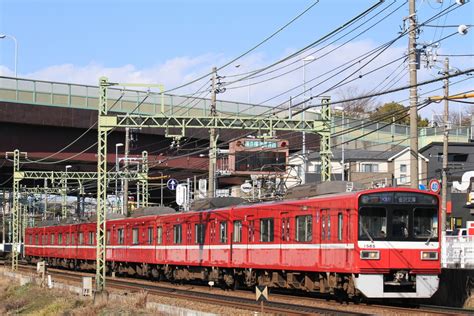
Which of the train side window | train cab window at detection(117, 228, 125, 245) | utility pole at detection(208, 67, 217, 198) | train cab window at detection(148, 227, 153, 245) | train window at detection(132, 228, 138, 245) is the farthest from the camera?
train cab window at detection(117, 228, 125, 245)

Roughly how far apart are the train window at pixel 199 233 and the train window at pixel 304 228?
7842 mm

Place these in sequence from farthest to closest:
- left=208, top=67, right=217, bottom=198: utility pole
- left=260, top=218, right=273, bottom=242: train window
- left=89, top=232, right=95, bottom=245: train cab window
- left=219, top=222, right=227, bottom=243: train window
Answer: left=89, top=232, right=95, bottom=245: train cab window, left=208, top=67, right=217, bottom=198: utility pole, left=219, top=222, right=227, bottom=243: train window, left=260, top=218, right=273, bottom=242: train window

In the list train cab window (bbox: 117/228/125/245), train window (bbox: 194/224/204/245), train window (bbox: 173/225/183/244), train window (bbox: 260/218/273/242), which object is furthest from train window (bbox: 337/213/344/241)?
train cab window (bbox: 117/228/125/245)

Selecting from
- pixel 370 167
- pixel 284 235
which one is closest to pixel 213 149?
pixel 284 235

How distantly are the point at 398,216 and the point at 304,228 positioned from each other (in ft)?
9.89

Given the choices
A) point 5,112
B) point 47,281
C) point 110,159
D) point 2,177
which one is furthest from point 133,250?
point 2,177

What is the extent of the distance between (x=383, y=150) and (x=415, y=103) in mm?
52436

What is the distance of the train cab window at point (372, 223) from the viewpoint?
19250 millimetres

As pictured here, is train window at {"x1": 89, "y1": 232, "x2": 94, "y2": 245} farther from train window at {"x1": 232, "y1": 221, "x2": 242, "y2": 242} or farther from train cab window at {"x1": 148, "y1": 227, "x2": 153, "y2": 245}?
train window at {"x1": 232, "y1": 221, "x2": 242, "y2": 242}

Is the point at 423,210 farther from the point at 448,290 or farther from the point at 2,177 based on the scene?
the point at 2,177

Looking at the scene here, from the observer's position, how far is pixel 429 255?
63.9 feet

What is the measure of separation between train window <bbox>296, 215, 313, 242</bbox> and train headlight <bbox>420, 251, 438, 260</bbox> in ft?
10.0

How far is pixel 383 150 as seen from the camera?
7512 cm

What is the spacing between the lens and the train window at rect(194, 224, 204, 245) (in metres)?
29.4
